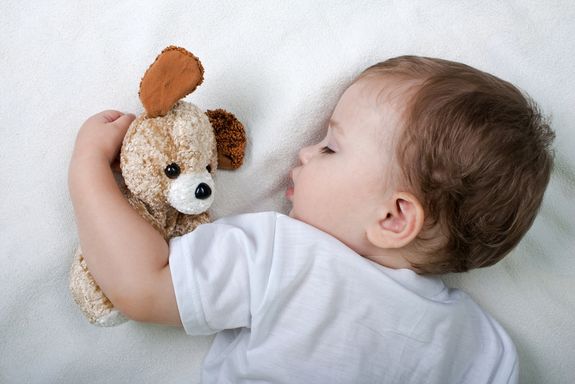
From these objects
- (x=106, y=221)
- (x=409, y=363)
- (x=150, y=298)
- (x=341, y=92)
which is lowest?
(x=409, y=363)

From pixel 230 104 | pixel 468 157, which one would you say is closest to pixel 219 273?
pixel 230 104

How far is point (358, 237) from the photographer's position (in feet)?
3.34

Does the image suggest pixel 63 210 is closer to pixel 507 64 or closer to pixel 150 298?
pixel 150 298

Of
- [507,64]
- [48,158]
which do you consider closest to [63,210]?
[48,158]

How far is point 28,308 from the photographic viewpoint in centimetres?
104

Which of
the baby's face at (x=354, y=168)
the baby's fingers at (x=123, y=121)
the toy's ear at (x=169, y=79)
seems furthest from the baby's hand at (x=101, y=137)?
the baby's face at (x=354, y=168)

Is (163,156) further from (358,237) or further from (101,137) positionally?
(358,237)

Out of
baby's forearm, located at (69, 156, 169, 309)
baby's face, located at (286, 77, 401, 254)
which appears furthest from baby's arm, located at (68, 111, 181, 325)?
baby's face, located at (286, 77, 401, 254)

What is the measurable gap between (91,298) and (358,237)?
1.62ft

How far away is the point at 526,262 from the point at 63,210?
3.30 ft

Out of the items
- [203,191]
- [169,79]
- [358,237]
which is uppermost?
[169,79]

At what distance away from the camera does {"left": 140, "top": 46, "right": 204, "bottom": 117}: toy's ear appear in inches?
34.2

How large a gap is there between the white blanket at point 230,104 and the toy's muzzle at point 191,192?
18 cm

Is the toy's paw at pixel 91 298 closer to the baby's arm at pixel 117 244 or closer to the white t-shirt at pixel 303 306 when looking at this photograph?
the baby's arm at pixel 117 244
